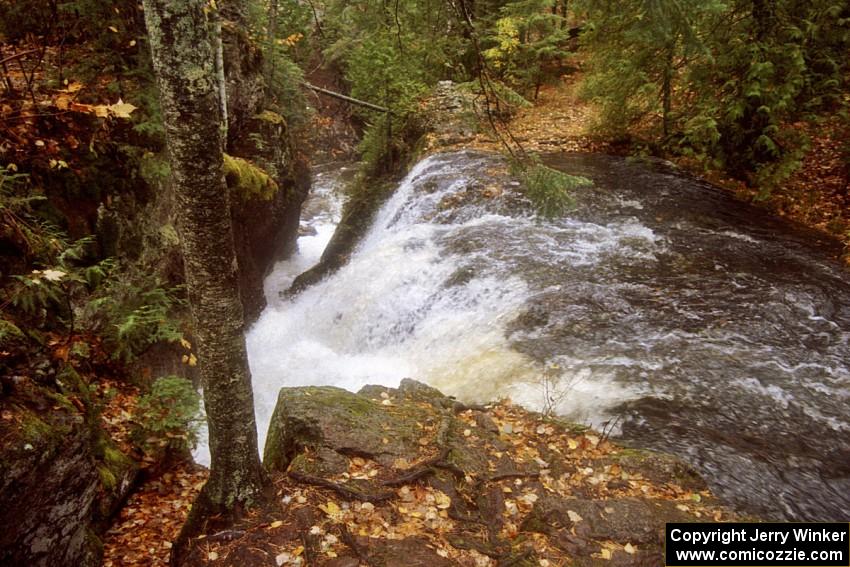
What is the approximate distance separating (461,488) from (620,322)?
158 inches

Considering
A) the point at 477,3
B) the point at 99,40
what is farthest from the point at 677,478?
the point at 477,3

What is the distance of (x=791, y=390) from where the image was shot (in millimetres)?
5633

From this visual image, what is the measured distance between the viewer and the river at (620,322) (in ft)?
16.8

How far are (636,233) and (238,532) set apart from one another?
8.52 metres

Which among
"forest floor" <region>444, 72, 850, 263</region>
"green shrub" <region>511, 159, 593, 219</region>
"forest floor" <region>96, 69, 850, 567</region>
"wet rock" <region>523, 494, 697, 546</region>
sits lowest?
"wet rock" <region>523, 494, 697, 546</region>

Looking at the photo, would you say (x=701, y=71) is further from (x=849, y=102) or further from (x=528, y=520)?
(x=528, y=520)

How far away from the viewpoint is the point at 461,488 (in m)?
4.07

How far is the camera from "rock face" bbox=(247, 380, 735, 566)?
3510 mm

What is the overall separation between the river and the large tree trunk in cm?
334

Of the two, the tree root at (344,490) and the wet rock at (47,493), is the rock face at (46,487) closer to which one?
the wet rock at (47,493)

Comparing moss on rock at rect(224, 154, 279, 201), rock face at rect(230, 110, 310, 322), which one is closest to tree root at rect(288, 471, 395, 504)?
moss on rock at rect(224, 154, 279, 201)

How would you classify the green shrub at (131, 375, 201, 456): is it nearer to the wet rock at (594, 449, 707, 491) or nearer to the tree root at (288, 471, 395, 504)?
the tree root at (288, 471, 395, 504)

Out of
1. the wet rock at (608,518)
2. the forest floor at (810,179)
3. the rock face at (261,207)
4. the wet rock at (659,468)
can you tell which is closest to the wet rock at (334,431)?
the wet rock at (608,518)

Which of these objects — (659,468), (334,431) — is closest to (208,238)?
(334,431)
